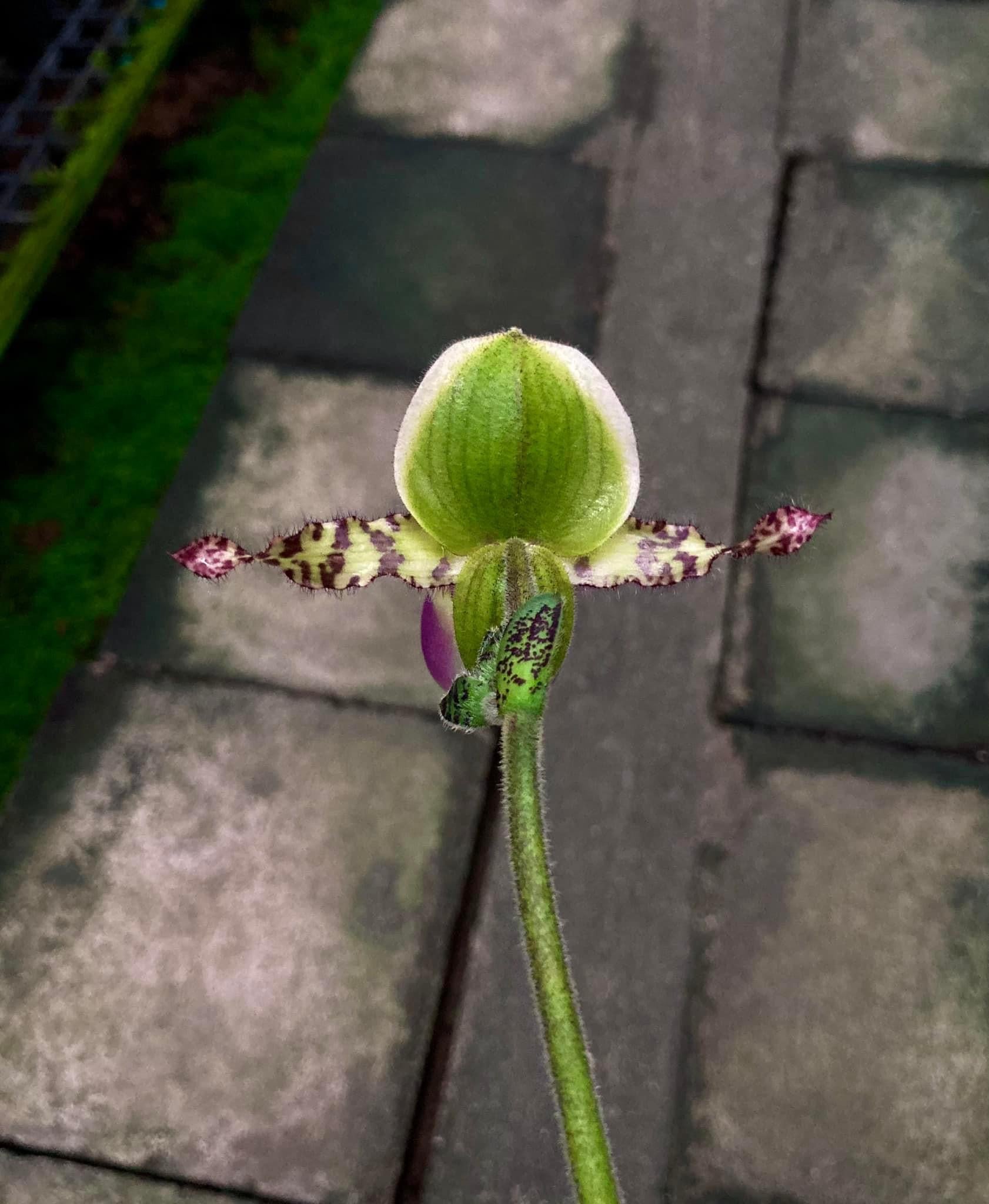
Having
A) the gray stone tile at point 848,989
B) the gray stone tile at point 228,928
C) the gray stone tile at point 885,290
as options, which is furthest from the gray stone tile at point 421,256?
the gray stone tile at point 848,989

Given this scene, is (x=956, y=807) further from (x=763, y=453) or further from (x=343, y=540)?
(x=343, y=540)

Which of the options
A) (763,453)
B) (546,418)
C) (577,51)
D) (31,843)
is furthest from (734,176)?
(31,843)

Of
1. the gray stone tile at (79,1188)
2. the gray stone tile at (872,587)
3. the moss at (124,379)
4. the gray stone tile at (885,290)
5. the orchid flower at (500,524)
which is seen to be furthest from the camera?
the gray stone tile at (885,290)

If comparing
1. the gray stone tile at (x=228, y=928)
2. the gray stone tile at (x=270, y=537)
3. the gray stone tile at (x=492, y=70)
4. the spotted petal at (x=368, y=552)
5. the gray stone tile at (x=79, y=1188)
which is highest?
the gray stone tile at (x=492, y=70)

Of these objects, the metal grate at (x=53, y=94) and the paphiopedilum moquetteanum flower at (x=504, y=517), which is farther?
the metal grate at (x=53, y=94)

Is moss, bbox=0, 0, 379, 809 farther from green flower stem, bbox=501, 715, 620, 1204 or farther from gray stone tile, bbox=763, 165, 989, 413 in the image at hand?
green flower stem, bbox=501, 715, 620, 1204

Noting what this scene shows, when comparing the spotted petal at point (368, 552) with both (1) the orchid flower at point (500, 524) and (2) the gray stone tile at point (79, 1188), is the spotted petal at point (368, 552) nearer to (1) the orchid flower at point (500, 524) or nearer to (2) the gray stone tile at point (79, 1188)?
(1) the orchid flower at point (500, 524)
